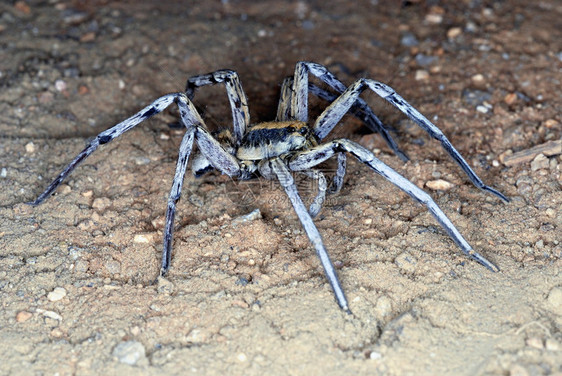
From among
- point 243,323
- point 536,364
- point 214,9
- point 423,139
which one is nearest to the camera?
point 536,364

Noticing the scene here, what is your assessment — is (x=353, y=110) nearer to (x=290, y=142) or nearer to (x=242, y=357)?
(x=290, y=142)

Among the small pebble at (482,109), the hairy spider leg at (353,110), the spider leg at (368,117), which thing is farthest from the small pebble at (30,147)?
the small pebble at (482,109)

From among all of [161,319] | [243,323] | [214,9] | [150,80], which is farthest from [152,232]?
[214,9]

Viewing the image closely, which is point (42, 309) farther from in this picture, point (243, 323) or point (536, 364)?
point (536, 364)

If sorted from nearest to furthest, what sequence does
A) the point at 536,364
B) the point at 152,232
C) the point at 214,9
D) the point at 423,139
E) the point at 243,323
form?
1. the point at 536,364
2. the point at 243,323
3. the point at 152,232
4. the point at 423,139
5. the point at 214,9

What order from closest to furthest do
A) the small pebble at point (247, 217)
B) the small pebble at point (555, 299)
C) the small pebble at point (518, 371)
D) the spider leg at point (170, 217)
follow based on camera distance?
the small pebble at point (518, 371) → the small pebble at point (555, 299) → the spider leg at point (170, 217) → the small pebble at point (247, 217)

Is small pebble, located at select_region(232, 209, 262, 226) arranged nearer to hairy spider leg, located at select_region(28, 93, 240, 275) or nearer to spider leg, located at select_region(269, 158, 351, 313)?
hairy spider leg, located at select_region(28, 93, 240, 275)

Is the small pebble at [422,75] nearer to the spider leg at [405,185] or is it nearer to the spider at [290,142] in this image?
the spider at [290,142]
